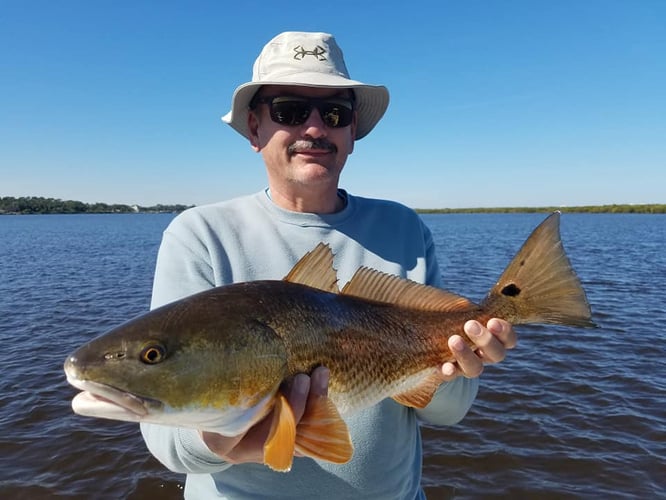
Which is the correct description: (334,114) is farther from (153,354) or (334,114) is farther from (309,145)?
(153,354)

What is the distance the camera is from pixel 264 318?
7.86ft

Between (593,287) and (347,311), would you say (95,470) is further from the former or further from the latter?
(593,287)

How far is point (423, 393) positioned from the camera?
9.68ft

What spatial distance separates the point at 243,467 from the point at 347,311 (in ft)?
3.89

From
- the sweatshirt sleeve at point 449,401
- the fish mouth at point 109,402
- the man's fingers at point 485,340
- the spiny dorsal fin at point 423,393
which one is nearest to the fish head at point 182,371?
the fish mouth at point 109,402

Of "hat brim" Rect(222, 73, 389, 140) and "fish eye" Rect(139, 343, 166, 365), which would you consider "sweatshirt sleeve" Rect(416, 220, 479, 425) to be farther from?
"fish eye" Rect(139, 343, 166, 365)

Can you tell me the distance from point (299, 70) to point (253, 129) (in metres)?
0.66

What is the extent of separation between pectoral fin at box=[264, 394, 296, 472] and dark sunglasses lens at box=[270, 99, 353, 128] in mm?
2191

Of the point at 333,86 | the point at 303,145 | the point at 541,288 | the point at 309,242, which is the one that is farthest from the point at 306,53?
the point at 541,288

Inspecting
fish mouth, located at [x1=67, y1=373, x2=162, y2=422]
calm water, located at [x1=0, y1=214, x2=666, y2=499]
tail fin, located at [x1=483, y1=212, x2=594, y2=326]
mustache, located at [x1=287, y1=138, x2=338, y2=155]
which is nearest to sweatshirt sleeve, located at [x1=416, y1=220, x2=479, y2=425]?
tail fin, located at [x1=483, y1=212, x2=594, y2=326]

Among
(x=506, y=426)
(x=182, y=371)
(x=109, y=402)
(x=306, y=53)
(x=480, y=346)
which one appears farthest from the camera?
(x=506, y=426)

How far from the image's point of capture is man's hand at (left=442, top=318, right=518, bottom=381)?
9.30 feet

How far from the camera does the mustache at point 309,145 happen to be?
3.54 meters

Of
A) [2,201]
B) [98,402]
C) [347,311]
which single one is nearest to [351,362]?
[347,311]
